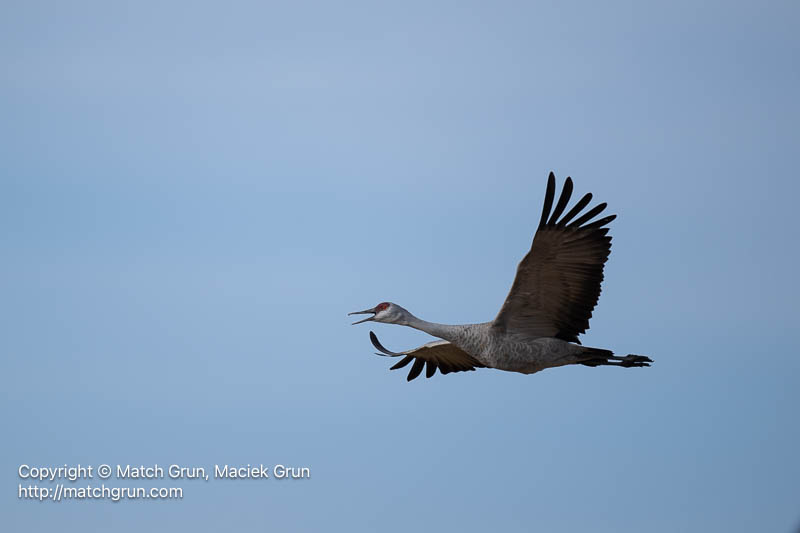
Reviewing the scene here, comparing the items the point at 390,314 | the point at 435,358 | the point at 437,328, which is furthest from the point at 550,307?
the point at 435,358

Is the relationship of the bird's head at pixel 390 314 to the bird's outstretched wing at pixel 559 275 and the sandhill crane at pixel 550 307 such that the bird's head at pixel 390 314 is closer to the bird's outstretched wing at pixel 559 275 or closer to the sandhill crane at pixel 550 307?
the sandhill crane at pixel 550 307

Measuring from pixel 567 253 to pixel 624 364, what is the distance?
2.21m

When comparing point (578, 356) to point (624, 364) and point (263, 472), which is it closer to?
point (624, 364)

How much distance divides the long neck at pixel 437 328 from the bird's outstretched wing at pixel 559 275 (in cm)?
71

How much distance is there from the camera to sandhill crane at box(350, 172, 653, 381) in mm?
17859

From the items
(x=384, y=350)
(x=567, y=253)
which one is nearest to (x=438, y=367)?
(x=384, y=350)

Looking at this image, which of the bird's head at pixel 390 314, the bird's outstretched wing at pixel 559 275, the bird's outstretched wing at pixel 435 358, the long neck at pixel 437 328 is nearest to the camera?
the bird's outstretched wing at pixel 559 275

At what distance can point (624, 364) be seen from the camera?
18.8m

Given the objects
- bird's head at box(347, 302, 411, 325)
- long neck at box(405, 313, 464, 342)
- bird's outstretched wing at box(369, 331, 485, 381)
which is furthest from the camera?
bird's outstretched wing at box(369, 331, 485, 381)

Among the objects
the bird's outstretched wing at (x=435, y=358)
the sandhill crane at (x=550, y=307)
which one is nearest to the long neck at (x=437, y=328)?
the sandhill crane at (x=550, y=307)

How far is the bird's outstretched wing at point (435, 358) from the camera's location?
68.7 feet

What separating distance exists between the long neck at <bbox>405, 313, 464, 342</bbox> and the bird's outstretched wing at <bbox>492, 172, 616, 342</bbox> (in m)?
0.71

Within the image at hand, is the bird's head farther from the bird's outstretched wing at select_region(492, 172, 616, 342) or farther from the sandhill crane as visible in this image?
the bird's outstretched wing at select_region(492, 172, 616, 342)

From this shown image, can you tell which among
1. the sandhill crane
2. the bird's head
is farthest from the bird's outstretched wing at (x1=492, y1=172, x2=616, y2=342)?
the bird's head
